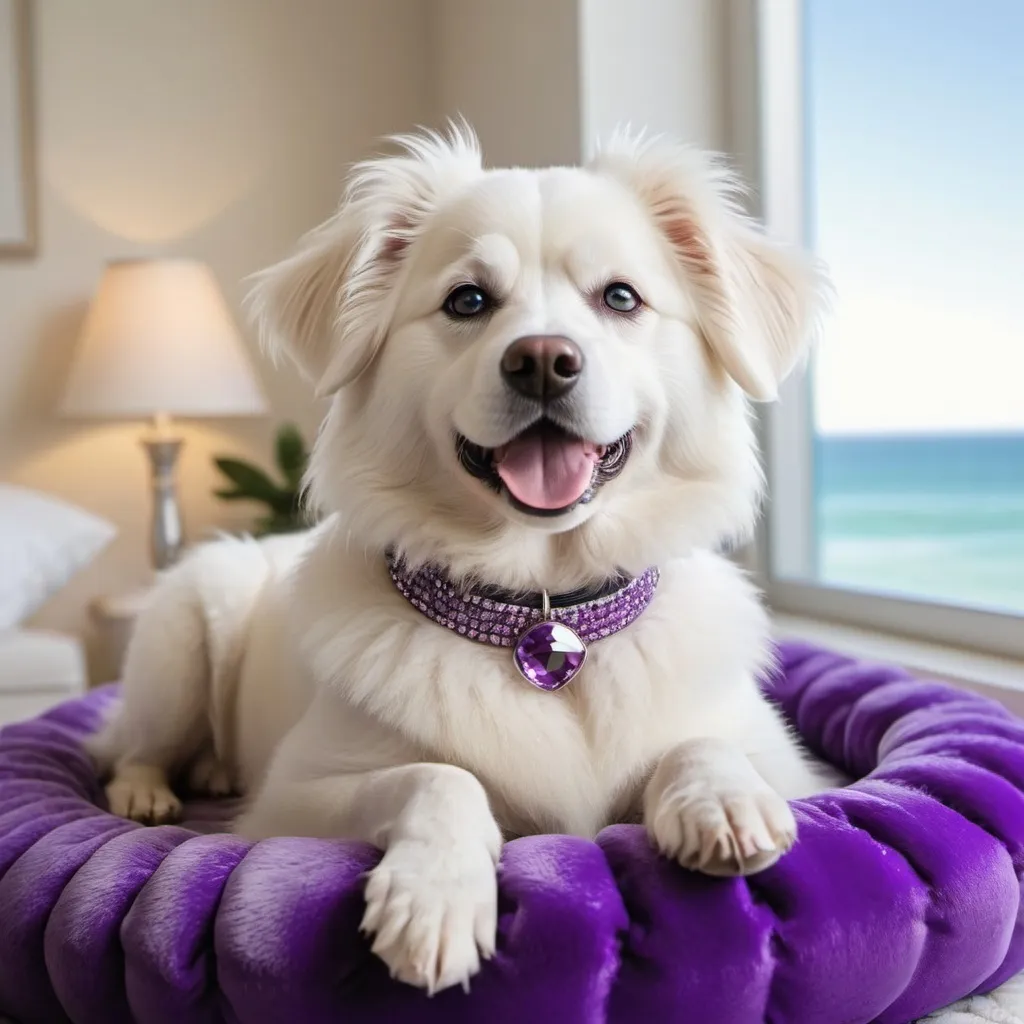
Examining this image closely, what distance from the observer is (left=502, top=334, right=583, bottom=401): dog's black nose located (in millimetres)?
1208

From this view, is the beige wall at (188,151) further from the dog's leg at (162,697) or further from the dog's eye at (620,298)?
the dog's eye at (620,298)

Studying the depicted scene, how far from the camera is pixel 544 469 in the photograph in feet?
4.29

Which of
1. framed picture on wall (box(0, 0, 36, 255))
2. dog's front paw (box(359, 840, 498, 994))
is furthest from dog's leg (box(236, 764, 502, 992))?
framed picture on wall (box(0, 0, 36, 255))

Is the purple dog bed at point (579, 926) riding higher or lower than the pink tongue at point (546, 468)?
lower

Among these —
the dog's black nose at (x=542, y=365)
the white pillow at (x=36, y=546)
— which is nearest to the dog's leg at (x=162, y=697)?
the dog's black nose at (x=542, y=365)

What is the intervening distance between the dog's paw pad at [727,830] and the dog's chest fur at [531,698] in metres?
0.25

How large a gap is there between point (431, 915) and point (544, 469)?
567 mm

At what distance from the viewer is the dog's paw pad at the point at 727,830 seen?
1.03m

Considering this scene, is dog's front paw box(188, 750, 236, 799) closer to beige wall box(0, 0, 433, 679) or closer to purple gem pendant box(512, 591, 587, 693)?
purple gem pendant box(512, 591, 587, 693)

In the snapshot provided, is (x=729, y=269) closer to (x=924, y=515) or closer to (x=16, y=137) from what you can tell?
(x=924, y=515)

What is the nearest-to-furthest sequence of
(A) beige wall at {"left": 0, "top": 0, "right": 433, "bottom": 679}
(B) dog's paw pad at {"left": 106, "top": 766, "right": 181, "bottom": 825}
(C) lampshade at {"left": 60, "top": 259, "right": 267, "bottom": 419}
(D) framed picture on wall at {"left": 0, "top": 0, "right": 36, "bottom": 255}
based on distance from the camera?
(B) dog's paw pad at {"left": 106, "top": 766, "right": 181, "bottom": 825}
(C) lampshade at {"left": 60, "top": 259, "right": 267, "bottom": 419}
(D) framed picture on wall at {"left": 0, "top": 0, "right": 36, "bottom": 255}
(A) beige wall at {"left": 0, "top": 0, "right": 433, "bottom": 679}

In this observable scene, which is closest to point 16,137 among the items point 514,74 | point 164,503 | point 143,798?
point 164,503

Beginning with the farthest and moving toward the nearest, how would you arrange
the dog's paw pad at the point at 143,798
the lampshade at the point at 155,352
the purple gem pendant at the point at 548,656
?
the lampshade at the point at 155,352 → the dog's paw pad at the point at 143,798 → the purple gem pendant at the point at 548,656

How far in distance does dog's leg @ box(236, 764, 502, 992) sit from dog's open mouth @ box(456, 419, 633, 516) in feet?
1.11
